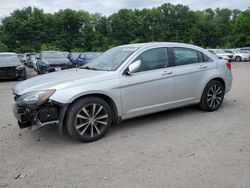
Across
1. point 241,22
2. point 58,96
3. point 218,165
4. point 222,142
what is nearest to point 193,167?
point 218,165

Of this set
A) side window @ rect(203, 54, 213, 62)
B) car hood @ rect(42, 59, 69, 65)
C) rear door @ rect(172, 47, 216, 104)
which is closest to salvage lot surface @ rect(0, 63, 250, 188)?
rear door @ rect(172, 47, 216, 104)

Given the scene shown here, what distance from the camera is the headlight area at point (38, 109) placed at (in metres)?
3.78

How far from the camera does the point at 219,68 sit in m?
5.59

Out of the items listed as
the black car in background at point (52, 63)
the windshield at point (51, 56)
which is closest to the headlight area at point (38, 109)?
the black car in background at point (52, 63)

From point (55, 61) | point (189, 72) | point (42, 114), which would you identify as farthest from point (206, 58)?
point (55, 61)

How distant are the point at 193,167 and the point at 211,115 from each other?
2.40 meters

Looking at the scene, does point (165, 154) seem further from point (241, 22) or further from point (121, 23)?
point (241, 22)

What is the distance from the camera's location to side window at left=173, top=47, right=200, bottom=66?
5.04 metres

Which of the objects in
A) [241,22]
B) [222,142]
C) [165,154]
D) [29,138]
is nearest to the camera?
[165,154]

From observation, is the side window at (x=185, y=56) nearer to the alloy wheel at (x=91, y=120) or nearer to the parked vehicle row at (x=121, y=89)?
the parked vehicle row at (x=121, y=89)

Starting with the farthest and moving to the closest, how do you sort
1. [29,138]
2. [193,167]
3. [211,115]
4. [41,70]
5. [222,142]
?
[41,70] < [211,115] < [29,138] < [222,142] < [193,167]

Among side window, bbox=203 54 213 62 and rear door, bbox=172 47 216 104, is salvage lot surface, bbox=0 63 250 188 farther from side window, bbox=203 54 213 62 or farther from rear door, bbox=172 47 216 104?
side window, bbox=203 54 213 62

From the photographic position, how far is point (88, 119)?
4059 millimetres

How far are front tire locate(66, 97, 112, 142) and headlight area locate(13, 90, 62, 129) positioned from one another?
0.25 metres
